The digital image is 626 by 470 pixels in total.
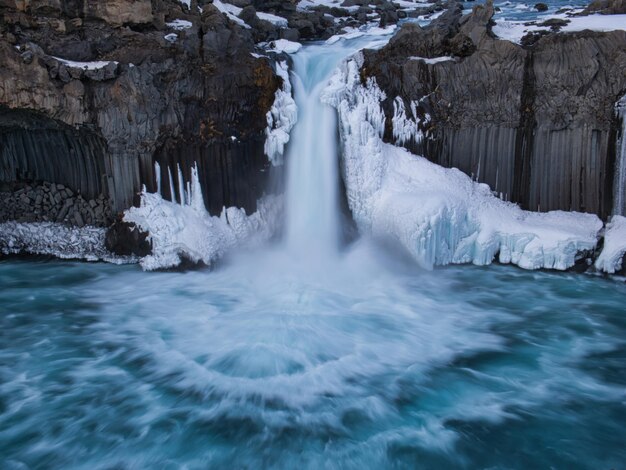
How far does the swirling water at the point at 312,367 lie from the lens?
5.04m

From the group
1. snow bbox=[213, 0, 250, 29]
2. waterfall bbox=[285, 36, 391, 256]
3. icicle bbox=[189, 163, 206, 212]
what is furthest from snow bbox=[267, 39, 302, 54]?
icicle bbox=[189, 163, 206, 212]

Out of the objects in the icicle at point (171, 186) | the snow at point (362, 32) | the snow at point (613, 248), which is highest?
the snow at point (362, 32)

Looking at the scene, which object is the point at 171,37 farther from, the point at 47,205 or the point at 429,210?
the point at 429,210

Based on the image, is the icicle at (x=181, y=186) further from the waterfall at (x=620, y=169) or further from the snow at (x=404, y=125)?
the waterfall at (x=620, y=169)

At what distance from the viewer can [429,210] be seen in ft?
28.9

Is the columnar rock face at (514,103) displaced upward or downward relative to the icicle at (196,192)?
upward

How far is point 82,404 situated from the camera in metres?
5.66

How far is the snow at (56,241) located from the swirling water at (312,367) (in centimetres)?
38

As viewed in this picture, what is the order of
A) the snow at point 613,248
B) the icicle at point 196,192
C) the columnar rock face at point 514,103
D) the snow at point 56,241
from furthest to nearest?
the snow at point 56,241, the icicle at point 196,192, the columnar rock face at point 514,103, the snow at point 613,248

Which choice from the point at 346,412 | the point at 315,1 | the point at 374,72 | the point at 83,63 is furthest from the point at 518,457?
the point at 315,1

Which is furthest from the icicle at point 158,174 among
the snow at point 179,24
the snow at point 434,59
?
the snow at point 434,59

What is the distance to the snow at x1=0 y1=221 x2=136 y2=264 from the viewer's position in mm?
9602

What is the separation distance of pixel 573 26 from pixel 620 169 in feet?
9.02

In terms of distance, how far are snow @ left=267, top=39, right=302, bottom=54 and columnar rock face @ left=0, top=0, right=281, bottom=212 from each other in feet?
3.32
